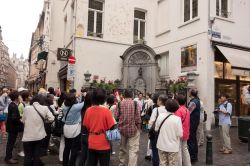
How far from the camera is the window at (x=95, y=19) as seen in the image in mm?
18047

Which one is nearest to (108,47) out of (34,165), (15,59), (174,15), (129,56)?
(129,56)

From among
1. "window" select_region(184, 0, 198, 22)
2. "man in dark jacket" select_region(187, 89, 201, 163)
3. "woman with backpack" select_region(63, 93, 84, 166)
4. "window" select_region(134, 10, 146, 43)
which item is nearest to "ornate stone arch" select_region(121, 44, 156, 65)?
"window" select_region(134, 10, 146, 43)

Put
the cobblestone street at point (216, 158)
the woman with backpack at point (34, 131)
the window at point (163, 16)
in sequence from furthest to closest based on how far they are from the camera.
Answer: the window at point (163, 16)
the cobblestone street at point (216, 158)
the woman with backpack at point (34, 131)

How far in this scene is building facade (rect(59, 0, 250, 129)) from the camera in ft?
49.9

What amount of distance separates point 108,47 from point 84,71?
2350 mm

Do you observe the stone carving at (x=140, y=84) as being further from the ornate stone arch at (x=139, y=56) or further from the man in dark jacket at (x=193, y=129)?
the man in dark jacket at (x=193, y=129)

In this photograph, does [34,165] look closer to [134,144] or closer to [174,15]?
[134,144]

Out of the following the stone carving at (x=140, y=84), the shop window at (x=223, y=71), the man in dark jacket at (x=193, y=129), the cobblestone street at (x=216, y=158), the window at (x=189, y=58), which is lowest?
the cobblestone street at (x=216, y=158)

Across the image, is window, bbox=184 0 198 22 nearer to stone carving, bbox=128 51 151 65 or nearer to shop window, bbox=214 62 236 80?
shop window, bbox=214 62 236 80

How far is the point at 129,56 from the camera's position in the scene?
58.9ft

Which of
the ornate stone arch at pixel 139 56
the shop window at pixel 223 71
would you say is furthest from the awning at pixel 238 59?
the ornate stone arch at pixel 139 56

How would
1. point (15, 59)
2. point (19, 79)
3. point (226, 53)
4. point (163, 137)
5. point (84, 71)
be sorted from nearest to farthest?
point (163, 137) → point (226, 53) → point (84, 71) → point (19, 79) → point (15, 59)

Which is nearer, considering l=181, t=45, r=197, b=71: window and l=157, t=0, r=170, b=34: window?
l=181, t=45, r=197, b=71: window

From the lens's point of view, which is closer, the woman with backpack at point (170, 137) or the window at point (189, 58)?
the woman with backpack at point (170, 137)
